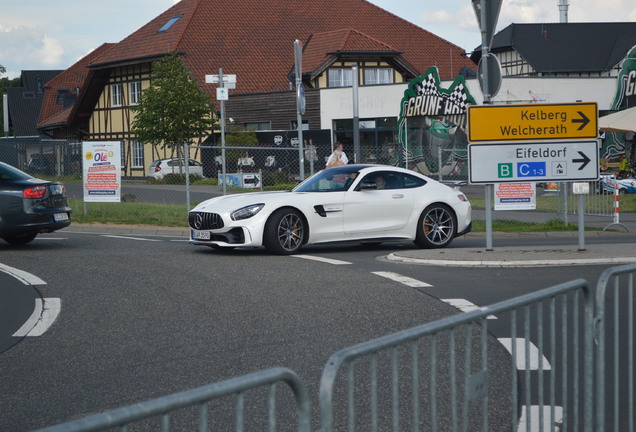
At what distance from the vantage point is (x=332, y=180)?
15.7 metres

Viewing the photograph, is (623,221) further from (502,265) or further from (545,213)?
(502,265)

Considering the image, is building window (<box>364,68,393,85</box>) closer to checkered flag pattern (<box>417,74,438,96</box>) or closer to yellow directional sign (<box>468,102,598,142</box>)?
checkered flag pattern (<box>417,74,438,96</box>)

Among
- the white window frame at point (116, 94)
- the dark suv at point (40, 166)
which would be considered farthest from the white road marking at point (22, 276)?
the white window frame at point (116, 94)

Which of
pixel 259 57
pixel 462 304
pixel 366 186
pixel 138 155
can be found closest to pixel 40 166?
pixel 138 155

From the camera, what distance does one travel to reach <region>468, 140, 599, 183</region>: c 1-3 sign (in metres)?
14.6

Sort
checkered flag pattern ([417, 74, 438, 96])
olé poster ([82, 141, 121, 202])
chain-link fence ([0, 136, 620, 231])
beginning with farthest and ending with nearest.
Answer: checkered flag pattern ([417, 74, 438, 96])
chain-link fence ([0, 136, 620, 231])
olé poster ([82, 141, 121, 202])

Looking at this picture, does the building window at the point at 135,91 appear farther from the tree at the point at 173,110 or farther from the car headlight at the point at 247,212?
the car headlight at the point at 247,212

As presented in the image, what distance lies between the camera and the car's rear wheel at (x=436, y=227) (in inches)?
626

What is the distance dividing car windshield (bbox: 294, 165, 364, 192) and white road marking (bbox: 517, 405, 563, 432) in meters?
11.3

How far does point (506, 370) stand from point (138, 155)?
53.2 metres

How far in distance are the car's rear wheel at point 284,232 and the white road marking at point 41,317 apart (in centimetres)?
473

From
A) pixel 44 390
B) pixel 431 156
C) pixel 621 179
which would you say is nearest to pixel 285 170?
pixel 431 156

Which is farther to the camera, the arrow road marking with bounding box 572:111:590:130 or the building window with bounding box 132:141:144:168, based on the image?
the building window with bounding box 132:141:144:168

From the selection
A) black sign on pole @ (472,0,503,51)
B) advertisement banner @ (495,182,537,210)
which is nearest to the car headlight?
black sign on pole @ (472,0,503,51)
